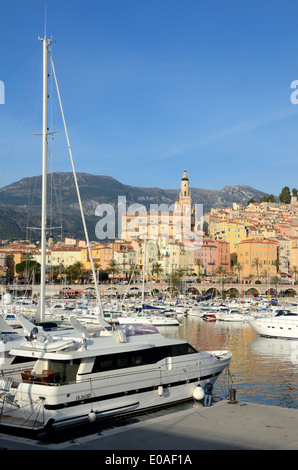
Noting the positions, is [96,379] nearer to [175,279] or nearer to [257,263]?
[175,279]

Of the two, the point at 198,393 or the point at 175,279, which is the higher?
the point at 198,393

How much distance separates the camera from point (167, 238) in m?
129

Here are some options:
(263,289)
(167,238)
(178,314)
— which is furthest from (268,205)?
(178,314)

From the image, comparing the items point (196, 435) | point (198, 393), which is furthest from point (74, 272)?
point (196, 435)

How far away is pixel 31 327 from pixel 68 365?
2139mm

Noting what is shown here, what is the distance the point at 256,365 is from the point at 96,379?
16.1m

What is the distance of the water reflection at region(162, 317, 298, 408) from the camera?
19609 millimetres

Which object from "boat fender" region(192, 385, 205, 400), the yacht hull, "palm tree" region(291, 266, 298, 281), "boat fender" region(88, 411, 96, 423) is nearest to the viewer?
the yacht hull

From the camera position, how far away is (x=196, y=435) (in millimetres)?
10883

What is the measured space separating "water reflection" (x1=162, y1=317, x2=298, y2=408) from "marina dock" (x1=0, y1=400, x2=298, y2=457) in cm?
641

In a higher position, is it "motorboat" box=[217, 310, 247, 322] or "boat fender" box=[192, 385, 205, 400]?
"boat fender" box=[192, 385, 205, 400]

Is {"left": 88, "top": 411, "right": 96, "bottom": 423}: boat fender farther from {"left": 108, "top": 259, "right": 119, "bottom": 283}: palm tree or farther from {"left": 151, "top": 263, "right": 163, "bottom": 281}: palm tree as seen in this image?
{"left": 151, "top": 263, "right": 163, "bottom": 281}: palm tree

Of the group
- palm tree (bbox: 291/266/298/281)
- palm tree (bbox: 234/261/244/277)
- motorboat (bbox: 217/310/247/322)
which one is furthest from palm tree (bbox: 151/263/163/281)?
motorboat (bbox: 217/310/247/322)
